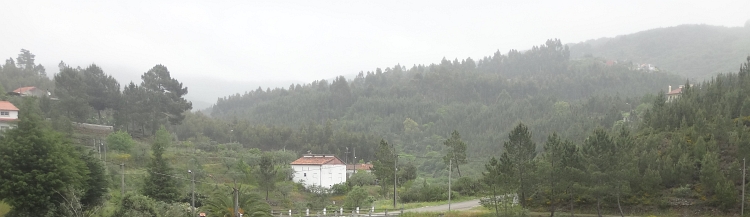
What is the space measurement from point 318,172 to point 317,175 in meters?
0.33

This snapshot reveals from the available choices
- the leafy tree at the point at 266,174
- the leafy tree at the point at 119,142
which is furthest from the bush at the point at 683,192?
the leafy tree at the point at 119,142

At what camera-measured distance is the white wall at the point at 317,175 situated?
5219 centimetres

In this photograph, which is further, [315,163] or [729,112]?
[315,163]

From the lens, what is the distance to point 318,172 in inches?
2058

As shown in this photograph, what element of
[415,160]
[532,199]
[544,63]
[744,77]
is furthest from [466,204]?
[544,63]

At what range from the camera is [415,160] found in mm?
74812

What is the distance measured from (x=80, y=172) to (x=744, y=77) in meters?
51.3

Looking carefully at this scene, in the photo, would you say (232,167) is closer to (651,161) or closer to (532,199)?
(532,199)

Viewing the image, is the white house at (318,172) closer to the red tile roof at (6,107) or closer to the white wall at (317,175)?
the white wall at (317,175)

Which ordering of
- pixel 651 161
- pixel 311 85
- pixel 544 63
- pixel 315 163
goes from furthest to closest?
pixel 544 63 < pixel 311 85 < pixel 315 163 < pixel 651 161

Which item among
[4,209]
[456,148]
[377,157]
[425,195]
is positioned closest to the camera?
[4,209]

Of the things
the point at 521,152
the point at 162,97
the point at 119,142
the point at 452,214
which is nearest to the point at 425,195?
the point at 452,214

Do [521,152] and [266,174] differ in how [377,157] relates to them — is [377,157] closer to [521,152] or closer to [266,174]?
[266,174]

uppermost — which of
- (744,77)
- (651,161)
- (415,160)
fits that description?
(744,77)
